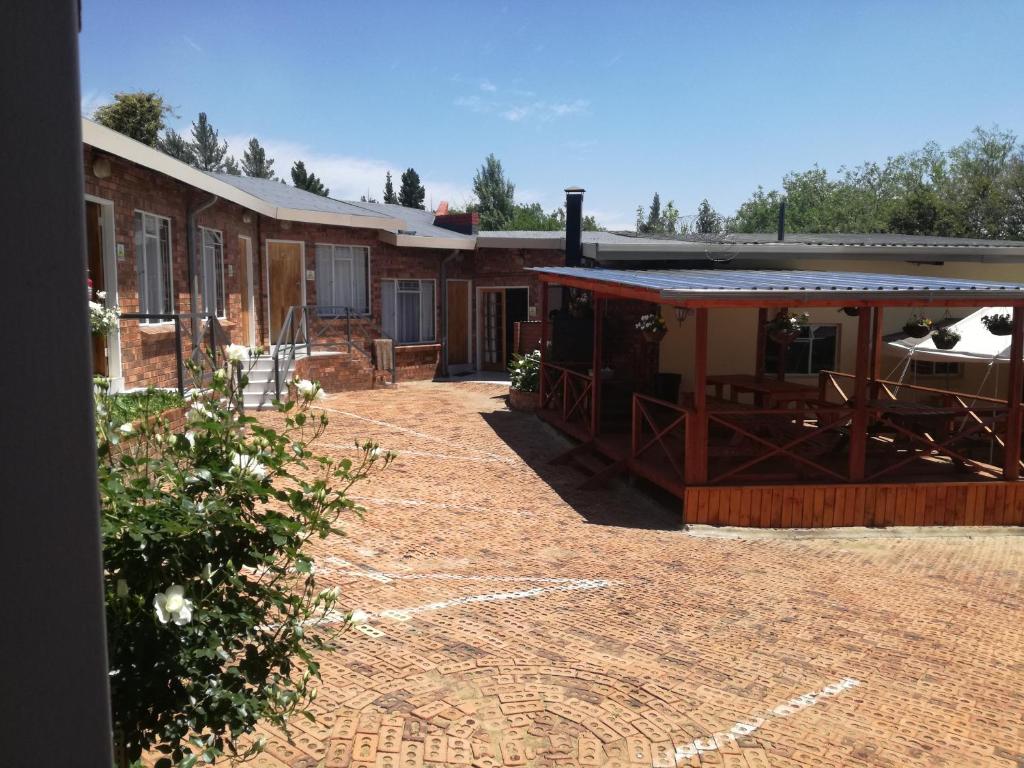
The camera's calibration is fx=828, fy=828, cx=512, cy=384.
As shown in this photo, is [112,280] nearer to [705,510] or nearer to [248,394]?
[248,394]

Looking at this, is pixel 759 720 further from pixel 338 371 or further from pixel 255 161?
pixel 255 161

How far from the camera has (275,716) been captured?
2.69 meters

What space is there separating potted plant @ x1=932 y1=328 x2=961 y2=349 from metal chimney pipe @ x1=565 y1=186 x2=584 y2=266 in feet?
20.2

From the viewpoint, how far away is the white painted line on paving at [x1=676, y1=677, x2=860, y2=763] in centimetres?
395

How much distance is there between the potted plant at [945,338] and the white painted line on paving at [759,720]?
863cm

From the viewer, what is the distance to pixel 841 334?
15.1 meters

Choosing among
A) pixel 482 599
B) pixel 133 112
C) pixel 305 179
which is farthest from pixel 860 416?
pixel 305 179

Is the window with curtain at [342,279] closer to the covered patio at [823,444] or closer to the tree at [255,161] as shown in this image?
the covered patio at [823,444]

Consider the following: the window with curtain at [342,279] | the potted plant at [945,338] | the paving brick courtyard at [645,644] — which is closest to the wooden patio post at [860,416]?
the paving brick courtyard at [645,644]

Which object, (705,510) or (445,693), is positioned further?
(705,510)

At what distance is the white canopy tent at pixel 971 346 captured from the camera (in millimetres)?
11523

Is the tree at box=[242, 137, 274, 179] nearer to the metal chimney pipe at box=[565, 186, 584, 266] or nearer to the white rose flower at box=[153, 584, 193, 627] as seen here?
the metal chimney pipe at box=[565, 186, 584, 266]

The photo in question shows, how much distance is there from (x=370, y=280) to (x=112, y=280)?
8445mm

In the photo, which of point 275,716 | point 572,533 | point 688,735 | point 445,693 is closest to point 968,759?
point 688,735
